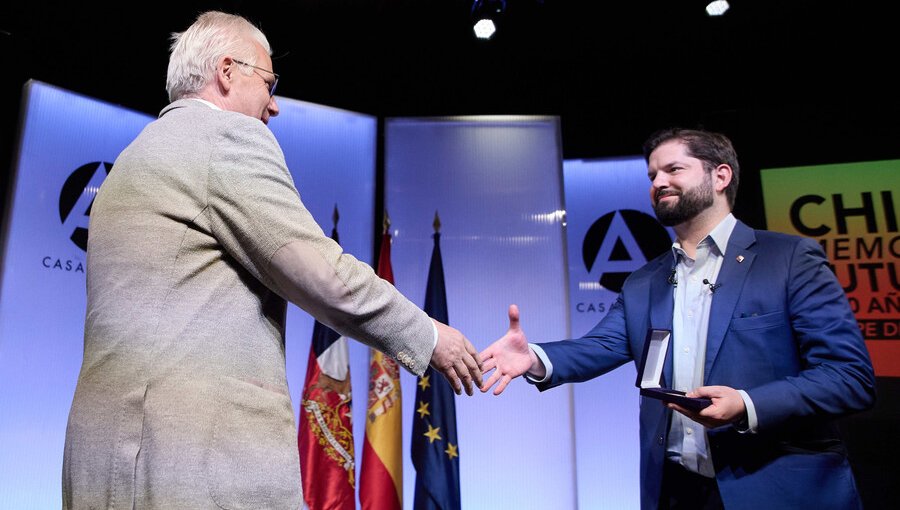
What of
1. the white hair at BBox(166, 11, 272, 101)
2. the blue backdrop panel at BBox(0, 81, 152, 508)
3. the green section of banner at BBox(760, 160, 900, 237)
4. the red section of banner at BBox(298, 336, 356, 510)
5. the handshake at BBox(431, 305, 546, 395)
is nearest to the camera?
the handshake at BBox(431, 305, 546, 395)

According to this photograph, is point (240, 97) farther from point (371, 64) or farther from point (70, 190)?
point (371, 64)

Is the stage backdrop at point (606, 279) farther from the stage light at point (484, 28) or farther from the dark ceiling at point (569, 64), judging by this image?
the stage light at point (484, 28)

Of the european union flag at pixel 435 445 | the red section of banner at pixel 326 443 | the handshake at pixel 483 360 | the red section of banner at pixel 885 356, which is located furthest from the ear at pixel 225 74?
the red section of banner at pixel 885 356

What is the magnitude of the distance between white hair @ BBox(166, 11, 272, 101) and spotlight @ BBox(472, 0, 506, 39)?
3199 mm

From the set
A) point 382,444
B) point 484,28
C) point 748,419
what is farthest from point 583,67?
point 748,419

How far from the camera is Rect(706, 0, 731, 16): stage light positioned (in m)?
4.53

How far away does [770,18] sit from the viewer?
4.80 meters

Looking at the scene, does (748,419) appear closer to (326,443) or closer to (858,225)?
(326,443)

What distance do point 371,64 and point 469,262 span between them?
75.4 inches

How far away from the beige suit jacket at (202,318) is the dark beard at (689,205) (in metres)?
1.45

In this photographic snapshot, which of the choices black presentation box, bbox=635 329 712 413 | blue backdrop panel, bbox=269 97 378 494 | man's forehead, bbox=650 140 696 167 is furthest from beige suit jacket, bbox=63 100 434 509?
blue backdrop panel, bbox=269 97 378 494

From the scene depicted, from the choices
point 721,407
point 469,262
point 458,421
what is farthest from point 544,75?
point 721,407

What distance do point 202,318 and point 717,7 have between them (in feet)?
15.2

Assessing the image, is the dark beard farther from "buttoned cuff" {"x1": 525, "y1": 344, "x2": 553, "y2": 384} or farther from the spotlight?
the spotlight
